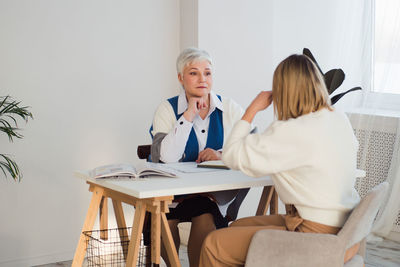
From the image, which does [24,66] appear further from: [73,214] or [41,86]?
[73,214]

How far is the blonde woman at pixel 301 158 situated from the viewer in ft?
6.38

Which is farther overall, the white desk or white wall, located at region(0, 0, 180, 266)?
white wall, located at region(0, 0, 180, 266)

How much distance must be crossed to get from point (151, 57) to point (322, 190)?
234cm

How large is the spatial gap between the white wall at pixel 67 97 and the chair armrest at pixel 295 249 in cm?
209

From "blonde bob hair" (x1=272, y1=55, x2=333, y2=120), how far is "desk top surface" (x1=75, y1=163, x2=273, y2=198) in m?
0.40

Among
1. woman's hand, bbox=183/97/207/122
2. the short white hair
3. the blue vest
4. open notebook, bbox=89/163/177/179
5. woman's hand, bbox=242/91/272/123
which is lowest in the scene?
open notebook, bbox=89/163/177/179

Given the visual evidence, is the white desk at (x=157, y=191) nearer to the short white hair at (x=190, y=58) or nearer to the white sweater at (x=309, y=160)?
the white sweater at (x=309, y=160)

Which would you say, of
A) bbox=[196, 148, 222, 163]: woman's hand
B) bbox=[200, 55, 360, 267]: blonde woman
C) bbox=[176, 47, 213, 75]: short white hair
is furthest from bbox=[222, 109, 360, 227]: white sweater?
bbox=[176, 47, 213, 75]: short white hair

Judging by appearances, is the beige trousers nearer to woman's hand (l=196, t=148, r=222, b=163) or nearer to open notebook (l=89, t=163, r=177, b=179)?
open notebook (l=89, t=163, r=177, b=179)

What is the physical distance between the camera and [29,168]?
11.8ft

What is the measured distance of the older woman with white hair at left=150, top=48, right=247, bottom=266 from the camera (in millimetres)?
2754

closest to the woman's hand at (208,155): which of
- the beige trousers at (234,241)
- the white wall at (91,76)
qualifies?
the beige trousers at (234,241)

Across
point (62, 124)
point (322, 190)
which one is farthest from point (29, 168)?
point (322, 190)

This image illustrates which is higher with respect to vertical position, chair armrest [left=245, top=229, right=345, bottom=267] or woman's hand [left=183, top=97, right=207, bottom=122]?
woman's hand [left=183, top=97, right=207, bottom=122]
